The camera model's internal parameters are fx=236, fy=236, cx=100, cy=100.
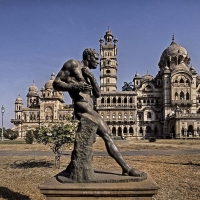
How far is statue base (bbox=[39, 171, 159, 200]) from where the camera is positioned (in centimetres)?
338

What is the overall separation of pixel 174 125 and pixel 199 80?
19628mm

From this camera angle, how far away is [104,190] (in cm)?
344

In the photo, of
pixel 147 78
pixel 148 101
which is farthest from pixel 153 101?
pixel 147 78

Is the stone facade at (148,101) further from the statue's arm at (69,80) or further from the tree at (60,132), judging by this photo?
the statue's arm at (69,80)

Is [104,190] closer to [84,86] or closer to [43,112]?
[84,86]

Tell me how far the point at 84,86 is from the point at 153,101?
5383 cm

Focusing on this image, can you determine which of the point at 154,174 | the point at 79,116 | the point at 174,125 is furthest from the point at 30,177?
the point at 174,125

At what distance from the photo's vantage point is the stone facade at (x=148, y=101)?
173ft

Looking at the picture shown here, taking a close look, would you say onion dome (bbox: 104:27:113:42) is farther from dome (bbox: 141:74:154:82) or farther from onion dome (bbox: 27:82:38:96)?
onion dome (bbox: 27:82:38:96)

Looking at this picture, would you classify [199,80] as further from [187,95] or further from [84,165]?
[84,165]

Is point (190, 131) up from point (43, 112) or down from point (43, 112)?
down

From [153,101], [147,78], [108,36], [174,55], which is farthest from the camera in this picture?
[108,36]

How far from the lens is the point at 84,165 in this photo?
384 centimetres

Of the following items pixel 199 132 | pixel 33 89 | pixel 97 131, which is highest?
pixel 33 89
